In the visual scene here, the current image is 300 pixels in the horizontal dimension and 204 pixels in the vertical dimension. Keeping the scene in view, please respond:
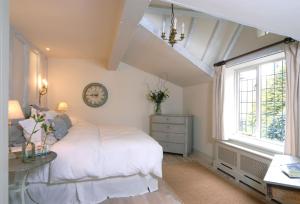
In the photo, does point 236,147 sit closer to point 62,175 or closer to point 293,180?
point 293,180

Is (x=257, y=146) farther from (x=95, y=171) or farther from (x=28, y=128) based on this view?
(x=28, y=128)

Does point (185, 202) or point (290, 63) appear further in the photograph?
point (185, 202)

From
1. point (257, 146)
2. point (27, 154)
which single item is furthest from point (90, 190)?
point (257, 146)

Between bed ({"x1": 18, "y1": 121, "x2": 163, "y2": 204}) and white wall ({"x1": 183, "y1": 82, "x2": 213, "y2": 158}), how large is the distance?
1.99 m

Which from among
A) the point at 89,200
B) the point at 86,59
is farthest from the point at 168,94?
the point at 89,200

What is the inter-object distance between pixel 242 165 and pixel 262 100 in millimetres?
1025

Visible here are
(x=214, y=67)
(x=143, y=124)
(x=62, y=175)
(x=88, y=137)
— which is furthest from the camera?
(x=143, y=124)

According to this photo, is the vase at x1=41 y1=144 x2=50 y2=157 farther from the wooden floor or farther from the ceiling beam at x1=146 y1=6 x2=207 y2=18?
the ceiling beam at x1=146 y1=6 x2=207 y2=18

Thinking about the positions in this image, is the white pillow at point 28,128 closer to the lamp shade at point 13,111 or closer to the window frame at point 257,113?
the lamp shade at point 13,111

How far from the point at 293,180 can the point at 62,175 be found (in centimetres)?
210

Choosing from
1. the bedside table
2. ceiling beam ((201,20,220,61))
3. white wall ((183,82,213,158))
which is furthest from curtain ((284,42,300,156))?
the bedside table

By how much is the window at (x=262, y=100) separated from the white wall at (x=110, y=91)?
220 centimetres

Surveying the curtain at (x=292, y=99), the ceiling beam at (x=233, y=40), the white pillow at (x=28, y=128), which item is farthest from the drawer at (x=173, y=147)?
the white pillow at (x=28, y=128)

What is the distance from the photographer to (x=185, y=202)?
2527mm
